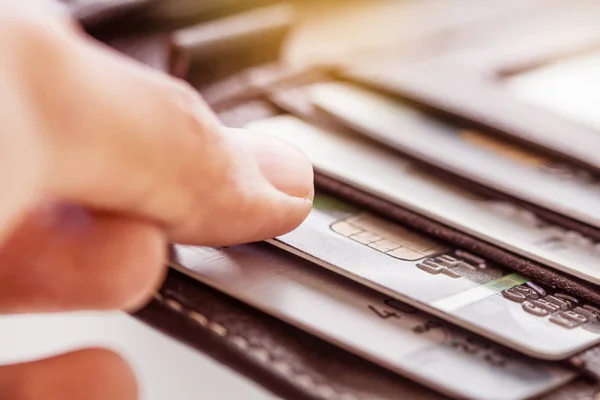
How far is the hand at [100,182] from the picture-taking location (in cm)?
29

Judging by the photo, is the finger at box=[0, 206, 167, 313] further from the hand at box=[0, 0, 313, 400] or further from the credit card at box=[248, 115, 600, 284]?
the credit card at box=[248, 115, 600, 284]

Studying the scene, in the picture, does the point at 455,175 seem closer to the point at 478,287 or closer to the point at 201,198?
the point at 478,287

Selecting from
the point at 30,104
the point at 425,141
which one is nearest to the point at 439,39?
the point at 425,141

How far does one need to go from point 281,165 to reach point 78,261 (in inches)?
4.6

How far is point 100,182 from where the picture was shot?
0.32 metres

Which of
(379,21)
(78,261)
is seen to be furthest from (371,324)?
(379,21)

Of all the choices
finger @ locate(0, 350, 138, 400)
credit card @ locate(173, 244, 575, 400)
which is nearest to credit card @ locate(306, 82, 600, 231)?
credit card @ locate(173, 244, 575, 400)

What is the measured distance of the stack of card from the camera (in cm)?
41

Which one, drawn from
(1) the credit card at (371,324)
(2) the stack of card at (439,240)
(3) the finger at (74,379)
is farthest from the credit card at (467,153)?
(3) the finger at (74,379)

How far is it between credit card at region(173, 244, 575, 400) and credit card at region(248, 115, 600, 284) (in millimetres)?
75

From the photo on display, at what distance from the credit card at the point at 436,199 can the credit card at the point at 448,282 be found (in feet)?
0.06

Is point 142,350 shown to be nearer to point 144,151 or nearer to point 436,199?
point 436,199

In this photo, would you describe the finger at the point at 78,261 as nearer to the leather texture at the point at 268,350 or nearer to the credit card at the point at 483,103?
the leather texture at the point at 268,350

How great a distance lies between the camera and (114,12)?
2.17ft
